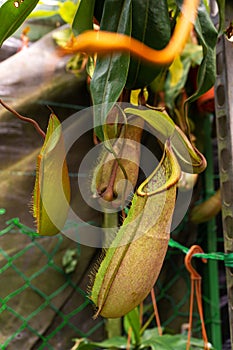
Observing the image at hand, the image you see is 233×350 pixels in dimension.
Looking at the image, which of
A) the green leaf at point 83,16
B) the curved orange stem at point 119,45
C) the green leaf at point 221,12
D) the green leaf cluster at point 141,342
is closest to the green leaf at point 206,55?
the green leaf at point 221,12

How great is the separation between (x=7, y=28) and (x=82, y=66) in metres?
0.73

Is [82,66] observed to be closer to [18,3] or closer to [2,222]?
[2,222]

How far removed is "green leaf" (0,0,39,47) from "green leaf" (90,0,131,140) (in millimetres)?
100

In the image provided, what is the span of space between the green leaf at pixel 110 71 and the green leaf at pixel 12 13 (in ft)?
0.33

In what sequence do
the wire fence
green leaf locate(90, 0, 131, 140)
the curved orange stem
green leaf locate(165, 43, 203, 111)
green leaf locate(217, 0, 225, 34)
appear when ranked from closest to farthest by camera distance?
the curved orange stem → green leaf locate(90, 0, 131, 140) → green leaf locate(217, 0, 225, 34) → the wire fence → green leaf locate(165, 43, 203, 111)

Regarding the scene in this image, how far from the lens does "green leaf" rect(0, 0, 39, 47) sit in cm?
53

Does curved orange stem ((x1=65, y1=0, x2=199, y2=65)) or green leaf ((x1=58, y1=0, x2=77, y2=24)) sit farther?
green leaf ((x1=58, y1=0, x2=77, y2=24))

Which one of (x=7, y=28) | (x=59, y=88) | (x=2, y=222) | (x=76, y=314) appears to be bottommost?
(x=76, y=314)

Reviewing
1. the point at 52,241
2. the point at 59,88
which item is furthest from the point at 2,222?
the point at 59,88

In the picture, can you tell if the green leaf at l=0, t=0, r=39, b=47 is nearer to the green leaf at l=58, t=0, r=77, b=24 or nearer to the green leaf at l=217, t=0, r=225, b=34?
the green leaf at l=217, t=0, r=225, b=34

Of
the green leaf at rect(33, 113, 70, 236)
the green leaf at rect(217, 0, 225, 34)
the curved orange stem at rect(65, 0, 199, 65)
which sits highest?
the green leaf at rect(217, 0, 225, 34)

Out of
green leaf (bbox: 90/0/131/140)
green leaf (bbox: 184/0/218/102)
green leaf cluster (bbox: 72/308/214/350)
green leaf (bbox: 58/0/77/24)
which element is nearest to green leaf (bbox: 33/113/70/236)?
green leaf (bbox: 90/0/131/140)

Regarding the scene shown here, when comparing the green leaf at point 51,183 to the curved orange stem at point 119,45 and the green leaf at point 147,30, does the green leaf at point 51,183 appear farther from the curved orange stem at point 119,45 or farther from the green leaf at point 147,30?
the curved orange stem at point 119,45

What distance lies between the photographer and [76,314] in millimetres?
1191
